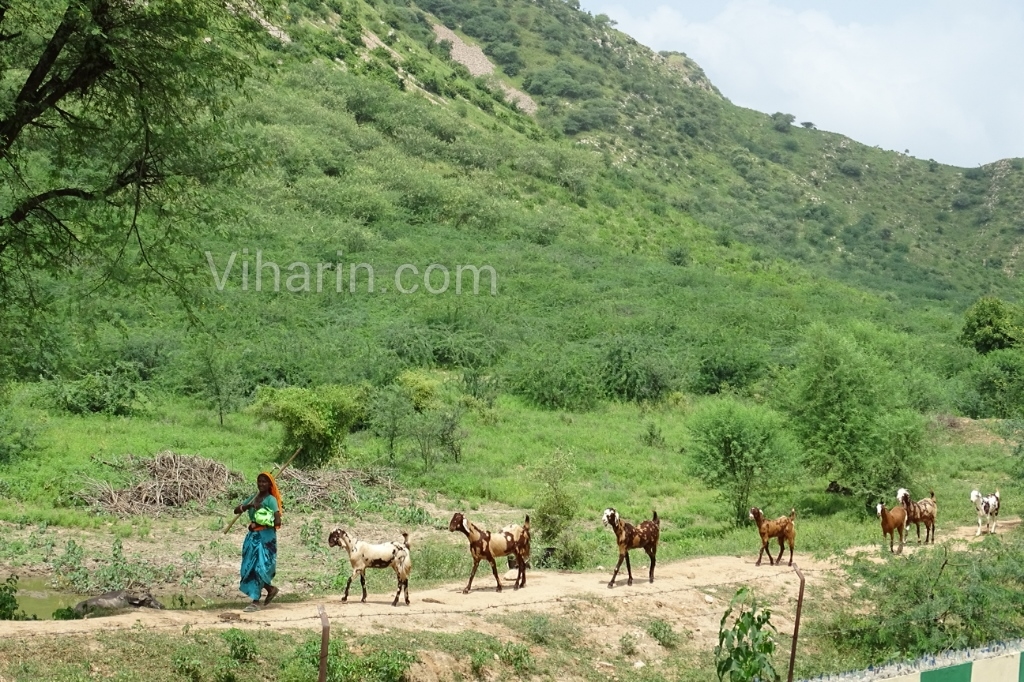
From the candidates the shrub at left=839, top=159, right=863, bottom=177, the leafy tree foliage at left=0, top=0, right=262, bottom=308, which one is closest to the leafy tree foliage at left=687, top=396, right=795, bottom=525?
the leafy tree foliage at left=0, top=0, right=262, bottom=308

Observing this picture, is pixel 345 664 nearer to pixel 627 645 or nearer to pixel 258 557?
pixel 258 557

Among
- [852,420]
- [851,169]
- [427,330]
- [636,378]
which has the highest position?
[851,169]

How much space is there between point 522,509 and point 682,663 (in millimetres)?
8420

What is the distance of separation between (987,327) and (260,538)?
3289 cm

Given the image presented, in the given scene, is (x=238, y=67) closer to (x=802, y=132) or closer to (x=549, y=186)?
(x=549, y=186)

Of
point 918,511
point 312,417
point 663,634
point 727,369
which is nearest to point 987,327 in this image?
point 727,369

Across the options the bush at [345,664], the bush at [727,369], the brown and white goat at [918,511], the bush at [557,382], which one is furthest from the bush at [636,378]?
the bush at [345,664]

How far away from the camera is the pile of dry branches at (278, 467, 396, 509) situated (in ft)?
56.5

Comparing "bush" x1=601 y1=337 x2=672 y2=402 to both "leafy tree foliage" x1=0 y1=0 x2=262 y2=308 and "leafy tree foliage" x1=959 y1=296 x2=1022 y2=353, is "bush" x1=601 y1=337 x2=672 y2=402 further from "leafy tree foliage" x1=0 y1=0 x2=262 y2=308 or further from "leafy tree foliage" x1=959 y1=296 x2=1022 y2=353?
"leafy tree foliage" x1=0 y1=0 x2=262 y2=308

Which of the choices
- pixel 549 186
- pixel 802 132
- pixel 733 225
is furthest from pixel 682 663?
pixel 802 132

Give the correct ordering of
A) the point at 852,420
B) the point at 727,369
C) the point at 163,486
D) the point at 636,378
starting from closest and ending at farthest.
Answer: the point at 163,486 < the point at 852,420 < the point at 636,378 < the point at 727,369

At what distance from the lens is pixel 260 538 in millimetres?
9414

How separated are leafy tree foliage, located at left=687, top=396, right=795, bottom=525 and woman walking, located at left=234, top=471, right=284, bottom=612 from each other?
10.2 metres

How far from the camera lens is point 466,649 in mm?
8914
